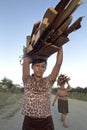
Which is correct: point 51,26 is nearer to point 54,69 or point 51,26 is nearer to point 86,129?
point 54,69

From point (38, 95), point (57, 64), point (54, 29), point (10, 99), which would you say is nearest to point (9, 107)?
point (10, 99)

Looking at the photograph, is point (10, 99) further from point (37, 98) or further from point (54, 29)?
point (54, 29)

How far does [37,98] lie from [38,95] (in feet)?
0.14

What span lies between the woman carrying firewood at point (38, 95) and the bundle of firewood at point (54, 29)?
133mm

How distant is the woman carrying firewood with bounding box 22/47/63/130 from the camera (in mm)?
5086

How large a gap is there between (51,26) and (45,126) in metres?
1.28

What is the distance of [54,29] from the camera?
16.7 ft

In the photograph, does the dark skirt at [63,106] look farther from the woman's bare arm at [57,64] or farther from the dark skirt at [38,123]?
the dark skirt at [38,123]

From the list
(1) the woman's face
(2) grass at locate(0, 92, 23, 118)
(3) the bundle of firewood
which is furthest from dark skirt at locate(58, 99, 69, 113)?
(1) the woman's face

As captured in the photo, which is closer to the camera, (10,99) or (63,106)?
(63,106)

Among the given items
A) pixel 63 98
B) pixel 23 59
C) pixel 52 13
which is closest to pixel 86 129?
pixel 63 98

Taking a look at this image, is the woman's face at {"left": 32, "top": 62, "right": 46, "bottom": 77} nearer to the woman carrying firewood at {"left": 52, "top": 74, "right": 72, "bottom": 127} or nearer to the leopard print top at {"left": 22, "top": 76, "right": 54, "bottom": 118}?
the leopard print top at {"left": 22, "top": 76, "right": 54, "bottom": 118}

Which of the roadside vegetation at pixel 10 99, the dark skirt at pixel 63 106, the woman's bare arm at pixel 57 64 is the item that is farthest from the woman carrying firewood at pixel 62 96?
the woman's bare arm at pixel 57 64

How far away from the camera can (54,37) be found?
516 centimetres
